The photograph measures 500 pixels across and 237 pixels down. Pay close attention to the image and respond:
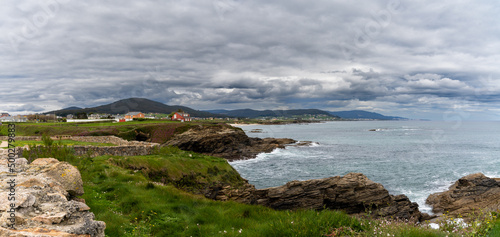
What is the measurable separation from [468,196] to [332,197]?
1569 cm

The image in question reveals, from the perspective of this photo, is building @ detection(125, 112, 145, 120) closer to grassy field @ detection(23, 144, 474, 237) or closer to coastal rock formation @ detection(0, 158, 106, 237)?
grassy field @ detection(23, 144, 474, 237)

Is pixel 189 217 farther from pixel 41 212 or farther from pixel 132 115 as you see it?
pixel 132 115

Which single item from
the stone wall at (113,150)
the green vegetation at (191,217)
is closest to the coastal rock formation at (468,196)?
the green vegetation at (191,217)

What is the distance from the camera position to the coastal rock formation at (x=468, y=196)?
2314cm

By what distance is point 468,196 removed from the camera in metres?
24.8

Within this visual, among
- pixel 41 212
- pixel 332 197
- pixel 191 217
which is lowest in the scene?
pixel 332 197

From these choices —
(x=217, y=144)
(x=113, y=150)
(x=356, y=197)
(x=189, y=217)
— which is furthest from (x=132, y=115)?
(x=189, y=217)

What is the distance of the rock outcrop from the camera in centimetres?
1970

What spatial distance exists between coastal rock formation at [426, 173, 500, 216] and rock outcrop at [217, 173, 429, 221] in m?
5.06

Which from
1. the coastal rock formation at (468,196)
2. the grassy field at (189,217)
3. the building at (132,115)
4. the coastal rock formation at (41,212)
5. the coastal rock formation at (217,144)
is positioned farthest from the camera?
the building at (132,115)

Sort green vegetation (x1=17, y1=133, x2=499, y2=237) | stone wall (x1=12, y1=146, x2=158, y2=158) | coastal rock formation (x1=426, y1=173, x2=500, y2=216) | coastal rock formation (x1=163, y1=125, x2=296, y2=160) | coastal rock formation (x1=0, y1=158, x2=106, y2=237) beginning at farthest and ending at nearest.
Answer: coastal rock formation (x1=163, y1=125, x2=296, y2=160)
stone wall (x1=12, y1=146, x2=158, y2=158)
coastal rock formation (x1=426, y1=173, x2=500, y2=216)
green vegetation (x1=17, y1=133, x2=499, y2=237)
coastal rock formation (x1=0, y1=158, x2=106, y2=237)

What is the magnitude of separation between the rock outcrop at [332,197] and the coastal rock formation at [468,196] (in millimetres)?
5064

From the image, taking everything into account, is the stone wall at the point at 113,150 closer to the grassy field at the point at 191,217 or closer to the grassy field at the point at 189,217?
the grassy field at the point at 191,217

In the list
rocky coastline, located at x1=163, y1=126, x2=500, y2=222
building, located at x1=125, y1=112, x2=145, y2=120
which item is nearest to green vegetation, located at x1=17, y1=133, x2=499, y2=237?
rocky coastline, located at x1=163, y1=126, x2=500, y2=222
